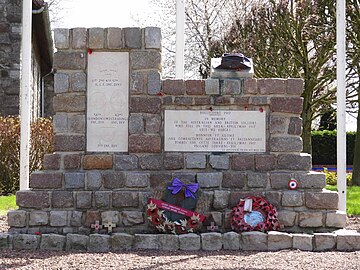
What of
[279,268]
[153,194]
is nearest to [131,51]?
[153,194]

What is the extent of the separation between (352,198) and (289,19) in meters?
6.46

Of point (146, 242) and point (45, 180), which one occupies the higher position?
point (45, 180)

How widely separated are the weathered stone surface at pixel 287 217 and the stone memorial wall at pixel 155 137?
0.02 meters

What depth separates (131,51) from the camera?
6.25m

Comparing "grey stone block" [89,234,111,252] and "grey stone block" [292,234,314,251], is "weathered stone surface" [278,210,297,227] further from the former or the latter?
"grey stone block" [89,234,111,252]

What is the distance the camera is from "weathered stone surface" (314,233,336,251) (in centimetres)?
564

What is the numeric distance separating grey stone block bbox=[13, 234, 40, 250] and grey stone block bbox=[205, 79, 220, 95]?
2.33 metres

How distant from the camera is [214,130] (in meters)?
6.24

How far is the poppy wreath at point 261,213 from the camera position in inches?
230

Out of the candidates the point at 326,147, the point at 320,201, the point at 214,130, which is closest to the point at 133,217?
the point at 214,130

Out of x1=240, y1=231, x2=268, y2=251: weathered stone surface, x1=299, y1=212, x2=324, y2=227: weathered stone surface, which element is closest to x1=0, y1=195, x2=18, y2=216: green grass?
x1=240, y1=231, x2=268, y2=251: weathered stone surface

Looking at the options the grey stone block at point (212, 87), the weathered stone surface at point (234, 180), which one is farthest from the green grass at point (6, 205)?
the grey stone block at point (212, 87)

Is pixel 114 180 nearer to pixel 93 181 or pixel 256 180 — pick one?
pixel 93 181

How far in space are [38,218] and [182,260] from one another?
1.83 m
